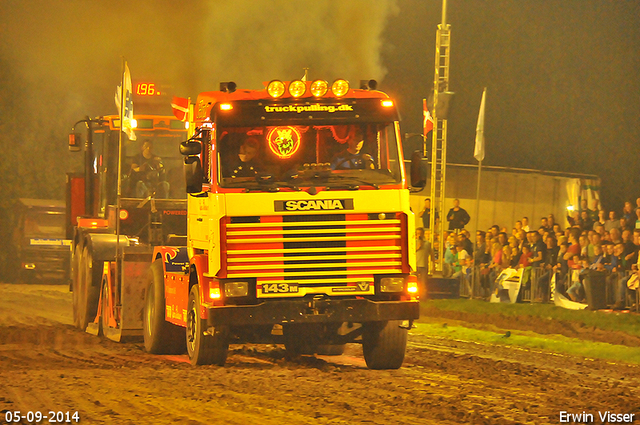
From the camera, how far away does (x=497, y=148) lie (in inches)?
1341

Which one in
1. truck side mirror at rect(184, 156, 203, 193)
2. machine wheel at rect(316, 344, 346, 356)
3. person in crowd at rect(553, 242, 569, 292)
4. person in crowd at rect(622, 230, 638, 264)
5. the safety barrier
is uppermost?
truck side mirror at rect(184, 156, 203, 193)

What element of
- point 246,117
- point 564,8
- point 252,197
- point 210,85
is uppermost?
point 564,8

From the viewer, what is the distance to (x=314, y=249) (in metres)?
12.3

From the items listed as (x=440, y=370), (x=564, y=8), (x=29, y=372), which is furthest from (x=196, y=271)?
(x=564, y=8)

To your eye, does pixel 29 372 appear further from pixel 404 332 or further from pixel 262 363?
pixel 404 332

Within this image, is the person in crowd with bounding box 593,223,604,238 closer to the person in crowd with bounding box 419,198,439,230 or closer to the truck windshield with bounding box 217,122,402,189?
the person in crowd with bounding box 419,198,439,230

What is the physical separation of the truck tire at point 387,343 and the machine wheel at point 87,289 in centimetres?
626

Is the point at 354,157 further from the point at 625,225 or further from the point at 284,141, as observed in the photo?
the point at 625,225

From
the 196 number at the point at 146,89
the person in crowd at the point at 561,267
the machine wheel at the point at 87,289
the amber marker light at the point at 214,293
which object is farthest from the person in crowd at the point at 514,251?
the amber marker light at the point at 214,293

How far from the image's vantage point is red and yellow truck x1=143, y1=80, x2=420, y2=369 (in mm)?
12188

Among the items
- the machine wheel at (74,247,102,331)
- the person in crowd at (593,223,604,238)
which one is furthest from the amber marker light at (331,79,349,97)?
the person in crowd at (593,223,604,238)

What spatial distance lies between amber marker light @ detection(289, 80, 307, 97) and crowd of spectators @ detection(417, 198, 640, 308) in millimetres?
7638

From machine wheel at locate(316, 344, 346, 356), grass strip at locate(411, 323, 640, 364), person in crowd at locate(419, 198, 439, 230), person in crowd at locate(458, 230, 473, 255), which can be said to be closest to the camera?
grass strip at locate(411, 323, 640, 364)

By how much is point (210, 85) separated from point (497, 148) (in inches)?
490
